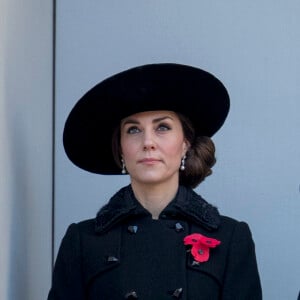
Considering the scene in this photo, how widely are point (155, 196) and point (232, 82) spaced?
0.77 meters

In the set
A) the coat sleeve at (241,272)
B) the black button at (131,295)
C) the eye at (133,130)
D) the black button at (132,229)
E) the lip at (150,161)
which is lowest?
the black button at (131,295)

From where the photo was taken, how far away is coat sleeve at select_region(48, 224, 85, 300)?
2.59 meters

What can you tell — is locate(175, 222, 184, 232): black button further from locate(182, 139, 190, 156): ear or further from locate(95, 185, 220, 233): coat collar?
locate(182, 139, 190, 156): ear

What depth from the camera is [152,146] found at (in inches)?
101

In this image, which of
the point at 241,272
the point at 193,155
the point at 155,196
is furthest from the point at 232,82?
the point at 241,272

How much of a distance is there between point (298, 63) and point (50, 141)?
0.74 m

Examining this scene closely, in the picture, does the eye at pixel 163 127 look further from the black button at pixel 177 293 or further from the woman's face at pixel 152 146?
the black button at pixel 177 293

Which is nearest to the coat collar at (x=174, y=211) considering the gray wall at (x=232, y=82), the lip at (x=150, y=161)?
the lip at (x=150, y=161)

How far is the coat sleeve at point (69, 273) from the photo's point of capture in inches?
102

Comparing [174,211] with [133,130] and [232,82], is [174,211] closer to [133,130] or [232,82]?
[133,130]

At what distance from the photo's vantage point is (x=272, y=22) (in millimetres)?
3307

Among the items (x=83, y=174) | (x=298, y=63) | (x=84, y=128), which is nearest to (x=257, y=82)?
(x=298, y=63)

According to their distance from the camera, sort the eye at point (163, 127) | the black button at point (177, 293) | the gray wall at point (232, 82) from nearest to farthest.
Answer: the black button at point (177, 293)
the eye at point (163, 127)
the gray wall at point (232, 82)

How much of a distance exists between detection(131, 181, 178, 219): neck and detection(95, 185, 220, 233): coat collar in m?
0.01
